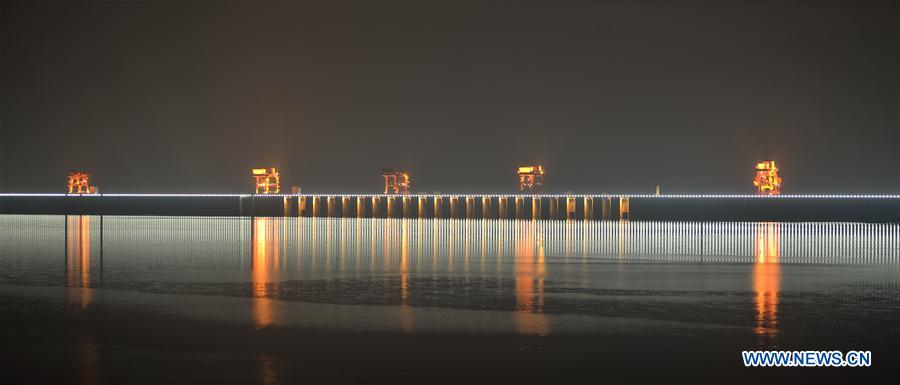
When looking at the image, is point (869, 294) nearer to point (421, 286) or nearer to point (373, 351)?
point (421, 286)

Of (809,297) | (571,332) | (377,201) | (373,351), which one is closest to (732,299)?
(809,297)

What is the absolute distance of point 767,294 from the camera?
2297 centimetres

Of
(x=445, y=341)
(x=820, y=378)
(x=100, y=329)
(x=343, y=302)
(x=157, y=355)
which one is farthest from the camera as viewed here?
(x=343, y=302)

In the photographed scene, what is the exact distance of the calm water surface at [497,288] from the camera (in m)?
17.8

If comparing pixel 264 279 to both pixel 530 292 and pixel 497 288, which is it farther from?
pixel 530 292

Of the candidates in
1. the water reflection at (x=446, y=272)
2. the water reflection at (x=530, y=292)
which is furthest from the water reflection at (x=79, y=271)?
the water reflection at (x=530, y=292)

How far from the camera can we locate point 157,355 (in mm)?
14641

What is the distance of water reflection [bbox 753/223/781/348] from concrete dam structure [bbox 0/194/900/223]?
281ft

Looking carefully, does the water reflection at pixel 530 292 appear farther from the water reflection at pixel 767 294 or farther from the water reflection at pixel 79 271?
the water reflection at pixel 79 271

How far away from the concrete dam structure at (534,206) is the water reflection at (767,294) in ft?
281

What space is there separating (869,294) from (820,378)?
35.1ft

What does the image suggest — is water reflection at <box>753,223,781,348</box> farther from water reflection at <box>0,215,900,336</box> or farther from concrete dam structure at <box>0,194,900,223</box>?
concrete dam structure at <box>0,194,900,223</box>

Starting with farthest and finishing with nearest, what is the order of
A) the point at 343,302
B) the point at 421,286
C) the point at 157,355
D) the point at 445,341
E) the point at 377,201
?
1. the point at 377,201
2. the point at 421,286
3. the point at 343,302
4. the point at 445,341
5. the point at 157,355

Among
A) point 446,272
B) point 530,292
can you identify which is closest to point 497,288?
point 530,292
